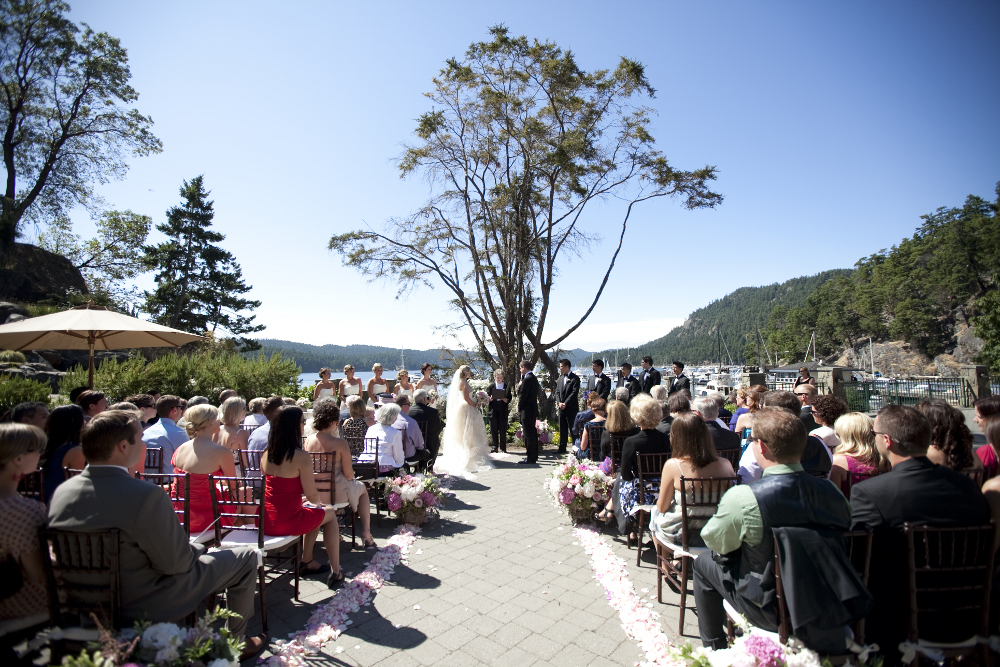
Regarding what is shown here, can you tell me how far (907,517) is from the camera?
→ 248 centimetres

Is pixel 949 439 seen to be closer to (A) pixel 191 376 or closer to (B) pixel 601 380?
(B) pixel 601 380

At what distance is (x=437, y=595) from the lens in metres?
3.96

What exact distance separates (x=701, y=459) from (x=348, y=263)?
535 inches

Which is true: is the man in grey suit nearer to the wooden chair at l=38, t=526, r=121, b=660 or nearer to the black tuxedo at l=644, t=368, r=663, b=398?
the wooden chair at l=38, t=526, r=121, b=660

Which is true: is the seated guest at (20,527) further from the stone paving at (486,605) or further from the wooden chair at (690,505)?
the wooden chair at (690,505)

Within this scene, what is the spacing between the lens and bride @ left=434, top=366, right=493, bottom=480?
29.9 feet

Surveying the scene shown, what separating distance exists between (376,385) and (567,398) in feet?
15.3

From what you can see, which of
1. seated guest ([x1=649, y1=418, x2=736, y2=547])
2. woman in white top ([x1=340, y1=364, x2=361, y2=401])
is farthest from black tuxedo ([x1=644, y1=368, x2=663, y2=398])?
seated guest ([x1=649, y1=418, x2=736, y2=547])

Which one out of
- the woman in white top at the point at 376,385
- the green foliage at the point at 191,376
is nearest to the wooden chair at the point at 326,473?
the woman in white top at the point at 376,385

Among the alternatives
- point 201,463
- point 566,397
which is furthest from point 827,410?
point 566,397

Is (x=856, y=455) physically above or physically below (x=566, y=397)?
above

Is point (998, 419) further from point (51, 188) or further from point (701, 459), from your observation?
point (51, 188)

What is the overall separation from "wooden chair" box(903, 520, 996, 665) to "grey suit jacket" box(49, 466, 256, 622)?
358 cm

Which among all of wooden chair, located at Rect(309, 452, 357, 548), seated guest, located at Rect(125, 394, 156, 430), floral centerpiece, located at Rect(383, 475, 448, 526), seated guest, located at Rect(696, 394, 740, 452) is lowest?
floral centerpiece, located at Rect(383, 475, 448, 526)
